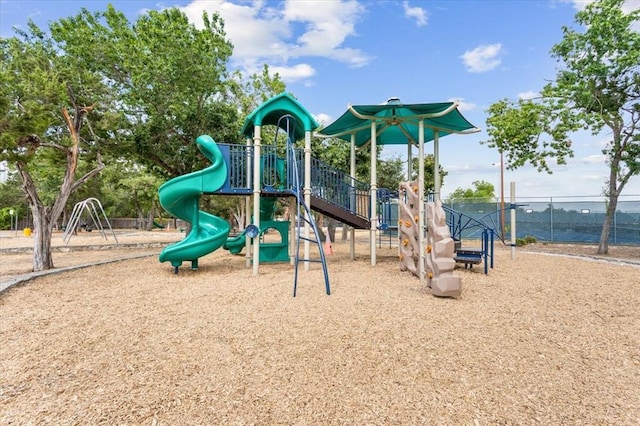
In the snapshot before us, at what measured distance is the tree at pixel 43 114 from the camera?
21.9 feet

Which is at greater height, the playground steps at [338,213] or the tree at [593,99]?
the tree at [593,99]

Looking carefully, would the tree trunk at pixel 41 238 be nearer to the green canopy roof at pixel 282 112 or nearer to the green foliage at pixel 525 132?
the green canopy roof at pixel 282 112

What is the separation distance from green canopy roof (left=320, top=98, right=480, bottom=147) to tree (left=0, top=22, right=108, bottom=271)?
6.97 m

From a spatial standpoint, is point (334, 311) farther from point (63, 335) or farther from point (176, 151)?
point (176, 151)

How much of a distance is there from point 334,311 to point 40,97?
27.8 feet

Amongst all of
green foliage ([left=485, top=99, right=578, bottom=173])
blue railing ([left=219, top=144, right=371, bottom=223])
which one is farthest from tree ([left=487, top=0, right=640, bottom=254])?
blue railing ([left=219, top=144, right=371, bottom=223])

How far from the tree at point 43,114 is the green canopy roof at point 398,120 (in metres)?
6.97

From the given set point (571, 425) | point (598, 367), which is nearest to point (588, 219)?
point (598, 367)

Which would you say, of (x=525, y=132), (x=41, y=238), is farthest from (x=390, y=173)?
(x=41, y=238)

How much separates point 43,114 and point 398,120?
8.07 meters

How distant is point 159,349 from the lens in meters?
3.51

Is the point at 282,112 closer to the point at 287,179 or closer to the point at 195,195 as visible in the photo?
the point at 287,179

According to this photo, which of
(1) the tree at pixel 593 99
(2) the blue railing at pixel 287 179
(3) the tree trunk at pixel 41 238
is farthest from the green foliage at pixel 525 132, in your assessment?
(3) the tree trunk at pixel 41 238

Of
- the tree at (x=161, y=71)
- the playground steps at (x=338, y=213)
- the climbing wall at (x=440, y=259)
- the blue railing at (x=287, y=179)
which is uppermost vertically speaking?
the tree at (x=161, y=71)
